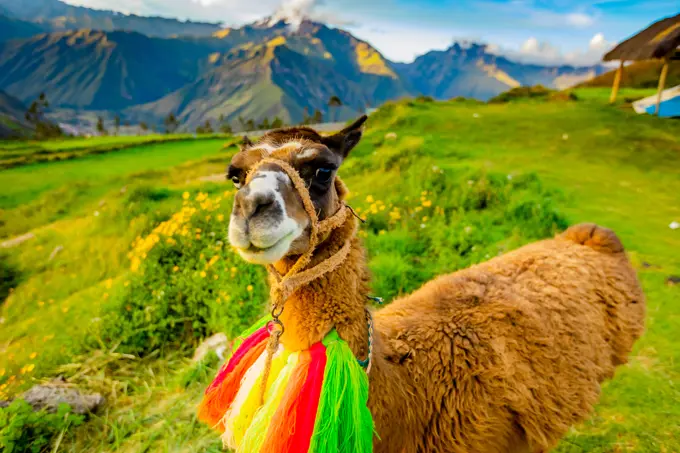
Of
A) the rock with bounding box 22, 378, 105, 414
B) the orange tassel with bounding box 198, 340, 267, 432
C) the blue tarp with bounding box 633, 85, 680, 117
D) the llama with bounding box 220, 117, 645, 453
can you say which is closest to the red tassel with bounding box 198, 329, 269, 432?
the orange tassel with bounding box 198, 340, 267, 432

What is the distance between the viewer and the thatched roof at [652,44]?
42.6ft

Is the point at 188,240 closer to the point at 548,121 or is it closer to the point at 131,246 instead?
the point at 131,246

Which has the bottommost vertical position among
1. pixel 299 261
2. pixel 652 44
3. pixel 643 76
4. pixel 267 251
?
pixel 643 76

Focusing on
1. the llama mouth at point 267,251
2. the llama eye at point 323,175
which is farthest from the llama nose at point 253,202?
the llama eye at point 323,175

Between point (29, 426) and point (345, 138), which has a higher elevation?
point (345, 138)

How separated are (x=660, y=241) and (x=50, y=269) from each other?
1119 centimetres

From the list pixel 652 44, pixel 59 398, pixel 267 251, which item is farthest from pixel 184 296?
pixel 652 44

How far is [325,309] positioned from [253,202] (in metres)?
0.68

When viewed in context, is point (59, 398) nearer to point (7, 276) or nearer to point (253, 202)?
point (253, 202)

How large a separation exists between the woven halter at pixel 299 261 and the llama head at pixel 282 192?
2 centimetres

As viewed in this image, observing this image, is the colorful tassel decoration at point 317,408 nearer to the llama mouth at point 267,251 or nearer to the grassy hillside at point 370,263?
the llama mouth at point 267,251

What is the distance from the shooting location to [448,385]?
7.98 ft

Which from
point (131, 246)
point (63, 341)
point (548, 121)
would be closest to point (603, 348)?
point (63, 341)

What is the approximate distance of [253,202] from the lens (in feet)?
5.24
